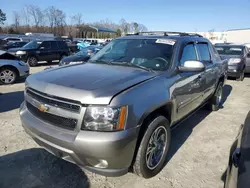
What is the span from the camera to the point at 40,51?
14625 mm

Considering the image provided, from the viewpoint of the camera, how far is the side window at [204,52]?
4.40 m

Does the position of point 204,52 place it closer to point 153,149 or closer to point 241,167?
point 153,149

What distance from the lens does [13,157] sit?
10.9 ft

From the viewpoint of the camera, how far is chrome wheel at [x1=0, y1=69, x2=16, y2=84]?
8375 mm

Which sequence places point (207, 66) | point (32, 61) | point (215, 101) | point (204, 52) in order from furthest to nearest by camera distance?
point (32, 61)
point (215, 101)
point (204, 52)
point (207, 66)

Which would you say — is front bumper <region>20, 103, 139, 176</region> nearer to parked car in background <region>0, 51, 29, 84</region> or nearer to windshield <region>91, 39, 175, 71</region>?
windshield <region>91, 39, 175, 71</region>

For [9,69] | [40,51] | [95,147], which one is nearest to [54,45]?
[40,51]

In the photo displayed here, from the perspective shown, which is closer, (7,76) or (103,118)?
(103,118)

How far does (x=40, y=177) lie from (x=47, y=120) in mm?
878

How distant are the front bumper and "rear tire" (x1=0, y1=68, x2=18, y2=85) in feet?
22.7

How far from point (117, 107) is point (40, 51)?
45.6 ft

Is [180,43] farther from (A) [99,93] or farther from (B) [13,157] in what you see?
(B) [13,157]

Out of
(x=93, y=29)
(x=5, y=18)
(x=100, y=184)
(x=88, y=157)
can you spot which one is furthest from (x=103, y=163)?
(x=5, y=18)

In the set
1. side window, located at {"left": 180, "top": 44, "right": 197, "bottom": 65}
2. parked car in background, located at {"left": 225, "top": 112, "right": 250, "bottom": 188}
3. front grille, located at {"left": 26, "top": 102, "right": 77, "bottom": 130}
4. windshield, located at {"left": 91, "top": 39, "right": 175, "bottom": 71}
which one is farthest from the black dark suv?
parked car in background, located at {"left": 225, "top": 112, "right": 250, "bottom": 188}
